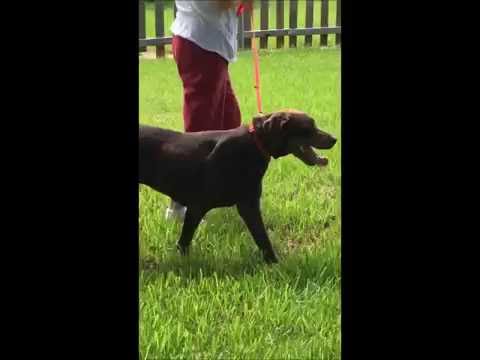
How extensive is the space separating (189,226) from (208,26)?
28cm

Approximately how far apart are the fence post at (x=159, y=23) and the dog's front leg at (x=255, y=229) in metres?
0.24

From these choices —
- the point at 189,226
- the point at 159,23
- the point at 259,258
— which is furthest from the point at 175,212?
the point at 159,23

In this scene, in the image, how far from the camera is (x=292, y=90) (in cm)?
105

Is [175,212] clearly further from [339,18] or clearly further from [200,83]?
[339,18]

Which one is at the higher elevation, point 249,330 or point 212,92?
point 212,92

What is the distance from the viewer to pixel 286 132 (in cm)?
101

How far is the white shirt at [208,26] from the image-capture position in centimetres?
99

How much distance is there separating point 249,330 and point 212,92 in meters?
0.33
